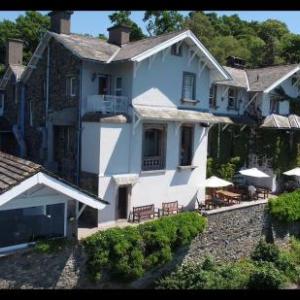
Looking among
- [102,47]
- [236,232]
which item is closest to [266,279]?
[236,232]

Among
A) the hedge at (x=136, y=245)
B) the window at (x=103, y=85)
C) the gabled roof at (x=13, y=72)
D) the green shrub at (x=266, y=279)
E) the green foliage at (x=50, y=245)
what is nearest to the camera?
the green foliage at (x=50, y=245)

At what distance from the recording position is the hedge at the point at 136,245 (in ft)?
46.2

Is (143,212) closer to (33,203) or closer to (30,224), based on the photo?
(30,224)

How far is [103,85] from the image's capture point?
63.1 ft

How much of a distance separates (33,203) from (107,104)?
6439 mm

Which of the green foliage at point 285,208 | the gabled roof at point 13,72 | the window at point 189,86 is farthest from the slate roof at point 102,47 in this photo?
the green foliage at point 285,208

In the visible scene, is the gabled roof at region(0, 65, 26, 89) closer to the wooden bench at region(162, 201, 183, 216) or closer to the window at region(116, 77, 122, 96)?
the window at region(116, 77, 122, 96)

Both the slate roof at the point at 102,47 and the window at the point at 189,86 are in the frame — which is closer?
the slate roof at the point at 102,47

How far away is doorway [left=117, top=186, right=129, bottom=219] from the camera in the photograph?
1816 centimetres

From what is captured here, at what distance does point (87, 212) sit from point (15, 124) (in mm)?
8903

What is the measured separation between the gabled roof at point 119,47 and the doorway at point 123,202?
562cm

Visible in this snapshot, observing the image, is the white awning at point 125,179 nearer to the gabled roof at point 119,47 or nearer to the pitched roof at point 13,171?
the gabled roof at point 119,47
